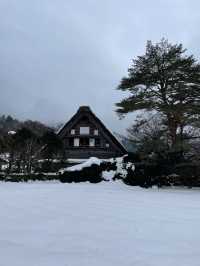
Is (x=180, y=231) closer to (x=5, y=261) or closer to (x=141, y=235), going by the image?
(x=141, y=235)

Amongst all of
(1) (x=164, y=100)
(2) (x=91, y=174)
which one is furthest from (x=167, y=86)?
(2) (x=91, y=174)

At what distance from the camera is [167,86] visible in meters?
20.1

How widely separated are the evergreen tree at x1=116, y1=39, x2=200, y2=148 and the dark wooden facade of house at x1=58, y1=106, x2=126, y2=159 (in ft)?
36.5

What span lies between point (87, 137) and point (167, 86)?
574 inches

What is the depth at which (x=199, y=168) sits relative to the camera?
666 inches

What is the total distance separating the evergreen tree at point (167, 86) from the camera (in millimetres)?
19016

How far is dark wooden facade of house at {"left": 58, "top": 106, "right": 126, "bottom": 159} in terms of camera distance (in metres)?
32.2

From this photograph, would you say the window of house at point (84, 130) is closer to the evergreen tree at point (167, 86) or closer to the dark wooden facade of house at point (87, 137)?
the dark wooden facade of house at point (87, 137)

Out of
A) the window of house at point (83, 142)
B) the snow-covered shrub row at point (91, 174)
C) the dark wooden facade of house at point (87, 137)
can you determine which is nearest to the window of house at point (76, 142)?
the dark wooden facade of house at point (87, 137)

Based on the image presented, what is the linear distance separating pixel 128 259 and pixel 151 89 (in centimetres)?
1745

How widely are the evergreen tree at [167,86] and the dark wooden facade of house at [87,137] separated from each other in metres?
11.1

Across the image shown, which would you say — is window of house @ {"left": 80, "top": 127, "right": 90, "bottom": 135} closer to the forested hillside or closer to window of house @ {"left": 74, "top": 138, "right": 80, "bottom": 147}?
window of house @ {"left": 74, "top": 138, "right": 80, "bottom": 147}

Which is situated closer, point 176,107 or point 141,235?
point 141,235

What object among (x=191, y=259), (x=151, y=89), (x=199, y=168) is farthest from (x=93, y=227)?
(x=151, y=89)
